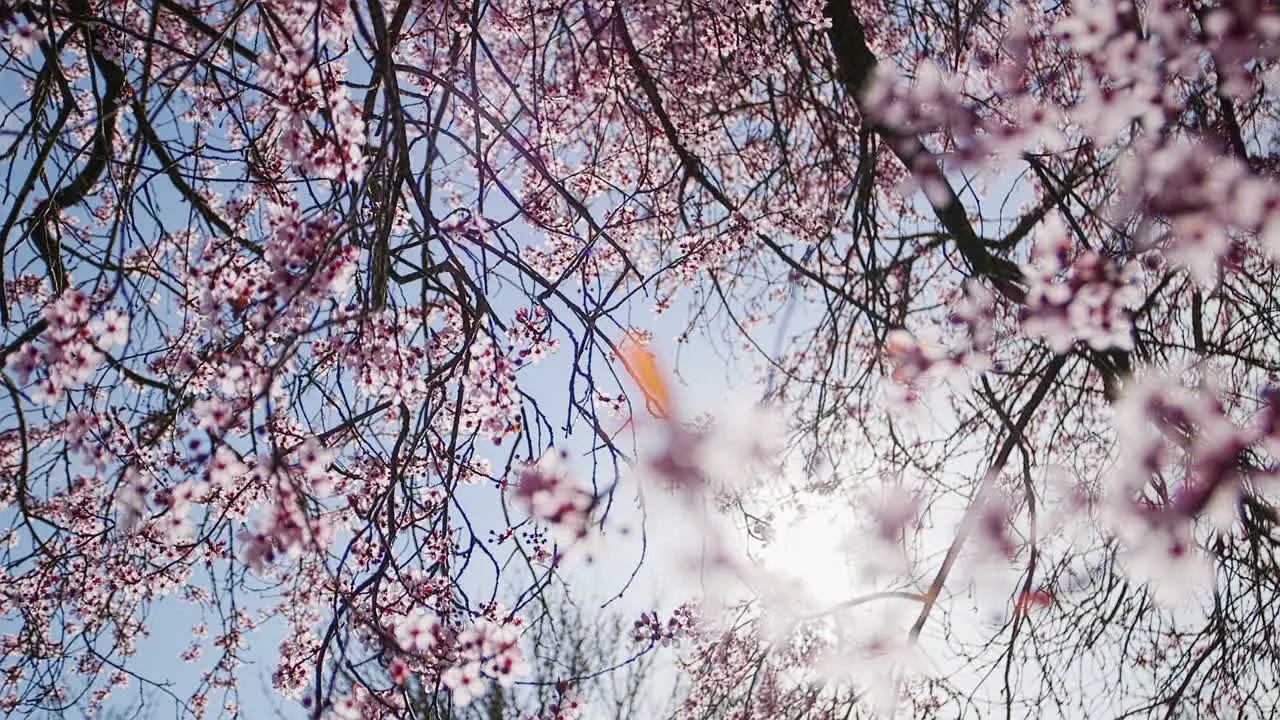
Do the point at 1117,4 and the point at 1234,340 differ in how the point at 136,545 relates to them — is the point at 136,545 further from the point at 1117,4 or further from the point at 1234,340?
the point at 1234,340

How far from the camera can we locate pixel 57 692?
384cm

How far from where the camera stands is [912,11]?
4258mm

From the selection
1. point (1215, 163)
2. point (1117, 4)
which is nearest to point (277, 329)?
point (1117, 4)

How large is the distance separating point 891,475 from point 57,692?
4597mm

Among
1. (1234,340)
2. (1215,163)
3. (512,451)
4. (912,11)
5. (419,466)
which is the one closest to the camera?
(512,451)

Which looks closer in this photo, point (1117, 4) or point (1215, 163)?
point (1117, 4)

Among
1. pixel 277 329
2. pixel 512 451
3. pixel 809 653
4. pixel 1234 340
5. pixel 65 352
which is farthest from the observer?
pixel 809 653

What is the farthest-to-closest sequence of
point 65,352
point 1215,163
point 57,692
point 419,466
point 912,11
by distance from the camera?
1. point 912,11
2. point 57,692
3. point 1215,163
4. point 419,466
5. point 65,352

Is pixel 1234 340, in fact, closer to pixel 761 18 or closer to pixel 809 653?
pixel 761 18

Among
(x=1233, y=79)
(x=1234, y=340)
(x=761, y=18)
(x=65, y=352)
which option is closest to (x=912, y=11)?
(x=761, y=18)

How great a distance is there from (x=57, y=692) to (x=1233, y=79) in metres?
6.13

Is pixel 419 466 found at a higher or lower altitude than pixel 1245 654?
higher

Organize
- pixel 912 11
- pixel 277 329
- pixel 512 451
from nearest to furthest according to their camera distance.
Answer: pixel 277 329, pixel 512 451, pixel 912 11

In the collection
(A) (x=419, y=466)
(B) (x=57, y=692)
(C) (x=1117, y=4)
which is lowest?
(B) (x=57, y=692)
